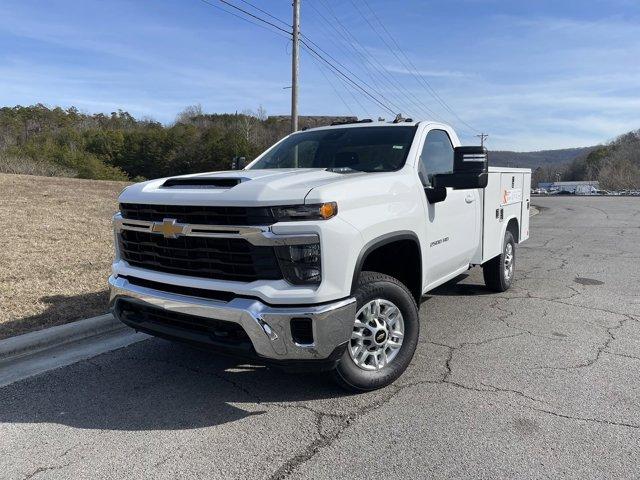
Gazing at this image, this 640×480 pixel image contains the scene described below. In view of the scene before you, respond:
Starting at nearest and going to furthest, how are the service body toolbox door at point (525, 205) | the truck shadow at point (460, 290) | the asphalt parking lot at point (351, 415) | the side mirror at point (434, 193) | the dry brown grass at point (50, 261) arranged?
the asphalt parking lot at point (351, 415) → the side mirror at point (434, 193) → the dry brown grass at point (50, 261) → the truck shadow at point (460, 290) → the service body toolbox door at point (525, 205)

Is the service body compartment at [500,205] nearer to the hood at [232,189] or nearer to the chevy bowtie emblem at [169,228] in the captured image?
the hood at [232,189]

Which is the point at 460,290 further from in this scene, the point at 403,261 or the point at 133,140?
the point at 133,140

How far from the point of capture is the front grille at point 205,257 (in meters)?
3.13

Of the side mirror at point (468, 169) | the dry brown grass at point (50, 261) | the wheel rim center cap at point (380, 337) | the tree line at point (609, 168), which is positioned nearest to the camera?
the wheel rim center cap at point (380, 337)

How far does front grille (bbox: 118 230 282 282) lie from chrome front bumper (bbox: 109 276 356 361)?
189 mm

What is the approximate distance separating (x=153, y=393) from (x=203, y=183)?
158 cm

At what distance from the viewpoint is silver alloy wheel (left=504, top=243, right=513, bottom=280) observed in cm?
672

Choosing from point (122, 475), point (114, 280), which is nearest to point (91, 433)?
point (122, 475)

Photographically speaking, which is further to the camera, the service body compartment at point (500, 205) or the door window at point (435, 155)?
the service body compartment at point (500, 205)

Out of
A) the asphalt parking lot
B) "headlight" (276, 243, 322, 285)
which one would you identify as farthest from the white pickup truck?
the asphalt parking lot

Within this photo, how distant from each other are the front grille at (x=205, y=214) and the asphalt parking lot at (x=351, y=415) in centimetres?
130

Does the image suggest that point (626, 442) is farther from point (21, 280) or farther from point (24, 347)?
point (21, 280)

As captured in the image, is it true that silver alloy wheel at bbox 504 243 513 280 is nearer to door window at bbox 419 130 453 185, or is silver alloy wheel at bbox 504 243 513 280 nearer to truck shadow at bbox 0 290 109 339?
door window at bbox 419 130 453 185

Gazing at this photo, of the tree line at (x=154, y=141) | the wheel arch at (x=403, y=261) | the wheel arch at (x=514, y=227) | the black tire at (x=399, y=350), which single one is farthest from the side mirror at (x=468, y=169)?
the tree line at (x=154, y=141)
